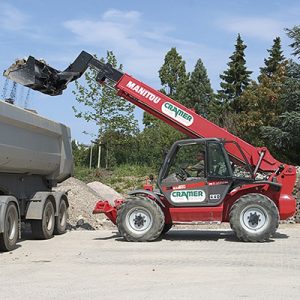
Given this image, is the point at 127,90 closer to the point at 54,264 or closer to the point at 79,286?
the point at 54,264

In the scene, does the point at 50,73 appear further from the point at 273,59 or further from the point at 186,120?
the point at 273,59

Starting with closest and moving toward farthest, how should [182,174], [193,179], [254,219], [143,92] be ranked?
[254,219] < [193,179] < [182,174] < [143,92]

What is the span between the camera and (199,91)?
51.3 metres

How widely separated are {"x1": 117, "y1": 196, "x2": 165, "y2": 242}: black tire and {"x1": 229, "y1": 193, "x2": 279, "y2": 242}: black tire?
168 cm

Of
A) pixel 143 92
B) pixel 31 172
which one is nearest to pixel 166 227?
pixel 143 92

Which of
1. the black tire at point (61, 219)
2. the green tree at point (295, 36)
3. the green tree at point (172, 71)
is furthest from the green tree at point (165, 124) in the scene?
the black tire at point (61, 219)

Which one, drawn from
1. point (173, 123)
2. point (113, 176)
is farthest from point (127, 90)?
point (113, 176)

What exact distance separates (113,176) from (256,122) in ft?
30.7

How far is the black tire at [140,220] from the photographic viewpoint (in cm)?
1288

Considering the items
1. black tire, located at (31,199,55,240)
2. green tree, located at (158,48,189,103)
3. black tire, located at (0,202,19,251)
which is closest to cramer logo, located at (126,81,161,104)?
black tire, located at (31,199,55,240)

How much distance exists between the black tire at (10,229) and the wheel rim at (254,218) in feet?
16.1

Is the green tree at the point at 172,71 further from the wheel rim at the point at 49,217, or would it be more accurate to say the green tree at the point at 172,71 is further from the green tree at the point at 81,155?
the wheel rim at the point at 49,217

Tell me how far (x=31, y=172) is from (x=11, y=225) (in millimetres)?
2273

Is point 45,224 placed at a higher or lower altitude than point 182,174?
lower
